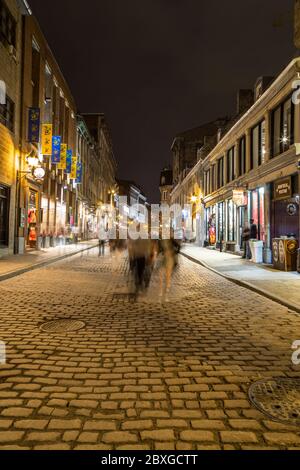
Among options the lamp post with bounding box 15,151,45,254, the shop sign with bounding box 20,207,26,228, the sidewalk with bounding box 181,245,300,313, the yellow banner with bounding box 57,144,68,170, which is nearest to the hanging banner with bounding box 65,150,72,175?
the yellow banner with bounding box 57,144,68,170

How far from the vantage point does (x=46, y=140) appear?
83.5 ft

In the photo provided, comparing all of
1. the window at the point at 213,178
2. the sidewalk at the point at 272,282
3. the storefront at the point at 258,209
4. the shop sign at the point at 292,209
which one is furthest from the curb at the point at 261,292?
the window at the point at 213,178

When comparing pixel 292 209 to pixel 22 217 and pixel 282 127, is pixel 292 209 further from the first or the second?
pixel 22 217

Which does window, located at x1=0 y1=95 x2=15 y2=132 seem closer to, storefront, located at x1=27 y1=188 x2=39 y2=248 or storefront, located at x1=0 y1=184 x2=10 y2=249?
storefront, located at x1=0 y1=184 x2=10 y2=249

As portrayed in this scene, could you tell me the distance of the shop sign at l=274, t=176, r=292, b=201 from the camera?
599 inches

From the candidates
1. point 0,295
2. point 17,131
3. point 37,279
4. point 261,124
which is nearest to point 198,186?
point 261,124

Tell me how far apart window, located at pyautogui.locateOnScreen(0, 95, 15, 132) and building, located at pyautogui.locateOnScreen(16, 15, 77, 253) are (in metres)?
1.20

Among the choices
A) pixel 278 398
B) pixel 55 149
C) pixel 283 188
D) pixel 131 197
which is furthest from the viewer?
pixel 131 197

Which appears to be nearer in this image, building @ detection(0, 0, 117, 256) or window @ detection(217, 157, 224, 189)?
building @ detection(0, 0, 117, 256)

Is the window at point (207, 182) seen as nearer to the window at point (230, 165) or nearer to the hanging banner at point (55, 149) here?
the window at point (230, 165)

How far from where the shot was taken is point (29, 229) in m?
25.2

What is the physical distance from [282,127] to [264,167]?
2167 millimetres

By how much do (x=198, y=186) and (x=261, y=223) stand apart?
68.7 feet

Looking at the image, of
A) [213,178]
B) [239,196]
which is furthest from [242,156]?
[213,178]
